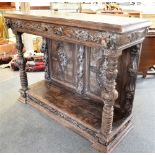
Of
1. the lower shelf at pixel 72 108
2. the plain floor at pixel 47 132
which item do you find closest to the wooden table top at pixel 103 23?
the lower shelf at pixel 72 108

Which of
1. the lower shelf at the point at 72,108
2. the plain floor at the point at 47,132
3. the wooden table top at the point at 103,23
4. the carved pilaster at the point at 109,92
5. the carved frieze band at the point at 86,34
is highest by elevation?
the wooden table top at the point at 103,23

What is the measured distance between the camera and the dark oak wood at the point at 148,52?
2.86m

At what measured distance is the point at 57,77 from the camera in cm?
263

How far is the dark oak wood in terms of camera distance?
286 cm

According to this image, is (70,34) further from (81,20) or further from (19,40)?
(19,40)

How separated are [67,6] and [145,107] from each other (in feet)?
10.1

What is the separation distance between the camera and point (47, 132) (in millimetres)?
1996

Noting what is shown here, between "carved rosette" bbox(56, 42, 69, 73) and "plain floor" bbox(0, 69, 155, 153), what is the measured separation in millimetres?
650

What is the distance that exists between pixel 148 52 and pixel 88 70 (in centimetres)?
128

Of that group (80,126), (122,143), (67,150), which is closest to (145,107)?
(122,143)

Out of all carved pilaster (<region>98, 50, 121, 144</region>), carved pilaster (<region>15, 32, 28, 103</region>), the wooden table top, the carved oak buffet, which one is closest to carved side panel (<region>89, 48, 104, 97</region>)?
the carved oak buffet

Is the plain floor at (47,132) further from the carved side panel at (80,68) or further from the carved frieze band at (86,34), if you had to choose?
the carved frieze band at (86,34)

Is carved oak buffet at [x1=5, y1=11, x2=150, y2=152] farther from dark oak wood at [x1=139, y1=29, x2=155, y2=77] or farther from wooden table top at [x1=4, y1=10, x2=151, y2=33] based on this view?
dark oak wood at [x1=139, y1=29, x2=155, y2=77]

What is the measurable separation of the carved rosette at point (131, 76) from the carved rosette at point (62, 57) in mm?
817
